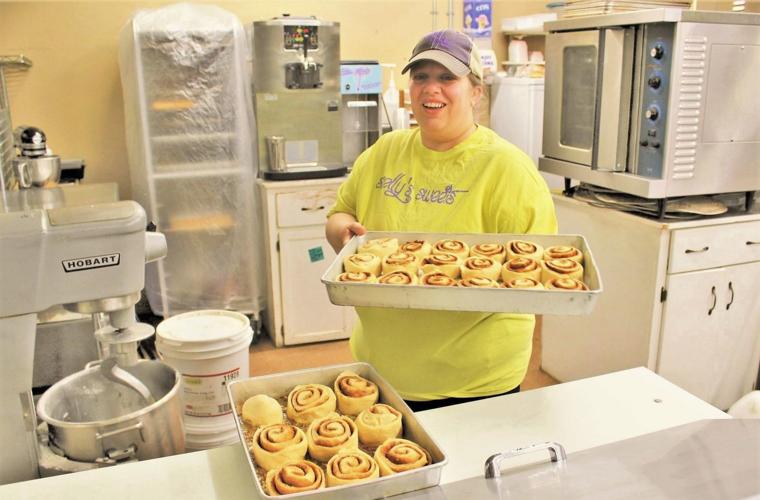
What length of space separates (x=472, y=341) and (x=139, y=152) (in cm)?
250

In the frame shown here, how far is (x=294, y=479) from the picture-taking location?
3.15 ft

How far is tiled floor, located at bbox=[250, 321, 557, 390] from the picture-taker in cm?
333

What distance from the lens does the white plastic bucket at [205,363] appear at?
7.04 feet

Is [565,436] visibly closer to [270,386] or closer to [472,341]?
[472,341]

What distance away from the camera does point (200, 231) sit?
11.7 feet

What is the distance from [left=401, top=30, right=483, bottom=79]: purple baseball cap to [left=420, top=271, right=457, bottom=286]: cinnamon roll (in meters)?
0.50

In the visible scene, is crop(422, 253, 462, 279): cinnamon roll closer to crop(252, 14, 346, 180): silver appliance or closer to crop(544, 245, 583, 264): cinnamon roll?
crop(544, 245, 583, 264): cinnamon roll

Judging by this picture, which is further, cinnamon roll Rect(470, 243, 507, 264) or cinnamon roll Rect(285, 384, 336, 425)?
cinnamon roll Rect(470, 243, 507, 264)

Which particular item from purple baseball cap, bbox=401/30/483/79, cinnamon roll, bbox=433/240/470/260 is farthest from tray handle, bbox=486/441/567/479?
purple baseball cap, bbox=401/30/483/79

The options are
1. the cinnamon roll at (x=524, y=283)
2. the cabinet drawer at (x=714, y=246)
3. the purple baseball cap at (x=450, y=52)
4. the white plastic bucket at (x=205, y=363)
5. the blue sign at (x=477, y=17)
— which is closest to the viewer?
the cinnamon roll at (x=524, y=283)

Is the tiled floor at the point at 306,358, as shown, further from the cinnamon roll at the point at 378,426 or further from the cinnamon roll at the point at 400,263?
the cinnamon roll at the point at 378,426

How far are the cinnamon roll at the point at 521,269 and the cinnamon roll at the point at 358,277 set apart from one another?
0.27 m

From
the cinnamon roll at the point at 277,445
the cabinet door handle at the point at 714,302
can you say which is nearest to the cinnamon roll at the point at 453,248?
the cinnamon roll at the point at 277,445

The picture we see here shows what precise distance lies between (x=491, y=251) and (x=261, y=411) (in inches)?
24.0
